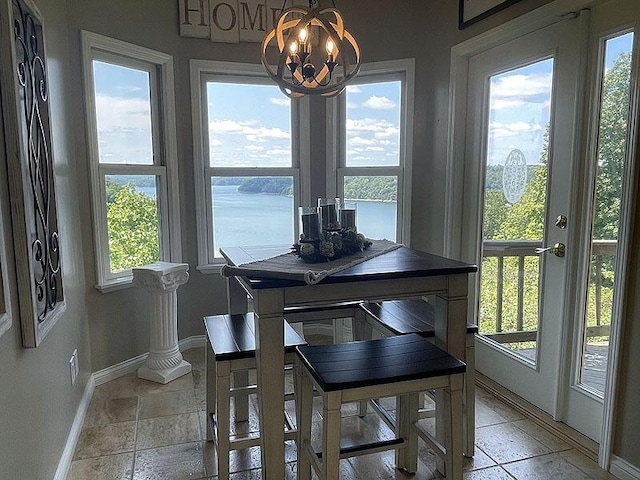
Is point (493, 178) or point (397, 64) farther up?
point (397, 64)

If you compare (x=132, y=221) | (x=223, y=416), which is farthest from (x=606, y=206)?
(x=132, y=221)

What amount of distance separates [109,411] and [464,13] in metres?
3.14

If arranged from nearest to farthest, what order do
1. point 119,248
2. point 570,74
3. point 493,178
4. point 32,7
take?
point 32,7
point 570,74
point 493,178
point 119,248

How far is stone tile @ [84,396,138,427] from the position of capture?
2535 millimetres

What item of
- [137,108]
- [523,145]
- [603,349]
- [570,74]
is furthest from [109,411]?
[570,74]

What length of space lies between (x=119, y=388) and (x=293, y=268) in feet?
5.95

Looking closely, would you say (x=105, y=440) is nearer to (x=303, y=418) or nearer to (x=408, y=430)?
(x=303, y=418)

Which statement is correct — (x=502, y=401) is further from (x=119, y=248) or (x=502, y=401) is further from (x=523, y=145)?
(x=119, y=248)

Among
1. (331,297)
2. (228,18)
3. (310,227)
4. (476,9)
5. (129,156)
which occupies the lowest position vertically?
(331,297)

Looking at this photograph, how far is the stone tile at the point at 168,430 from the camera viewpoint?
2.34 metres

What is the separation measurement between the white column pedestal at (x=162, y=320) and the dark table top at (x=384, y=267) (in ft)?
2.81

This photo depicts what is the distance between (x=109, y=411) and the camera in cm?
264

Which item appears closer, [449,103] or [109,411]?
[109,411]

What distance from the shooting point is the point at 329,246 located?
196cm
